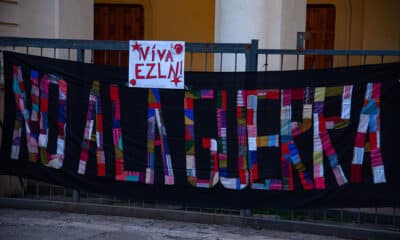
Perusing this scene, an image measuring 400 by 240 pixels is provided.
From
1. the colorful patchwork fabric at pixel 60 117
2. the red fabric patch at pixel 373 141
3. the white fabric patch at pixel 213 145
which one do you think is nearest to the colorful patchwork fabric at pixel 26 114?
the colorful patchwork fabric at pixel 60 117

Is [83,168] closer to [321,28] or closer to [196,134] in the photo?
[196,134]

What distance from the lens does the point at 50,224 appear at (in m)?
8.10

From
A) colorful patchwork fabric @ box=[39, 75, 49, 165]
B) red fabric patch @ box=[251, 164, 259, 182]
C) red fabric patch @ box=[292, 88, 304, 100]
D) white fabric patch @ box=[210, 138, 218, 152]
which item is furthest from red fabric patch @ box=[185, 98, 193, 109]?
colorful patchwork fabric @ box=[39, 75, 49, 165]

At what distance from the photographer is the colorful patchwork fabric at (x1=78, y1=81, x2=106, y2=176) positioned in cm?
836

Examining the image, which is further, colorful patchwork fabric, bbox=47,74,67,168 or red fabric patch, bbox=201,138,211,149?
colorful patchwork fabric, bbox=47,74,67,168

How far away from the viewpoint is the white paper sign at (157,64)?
800 centimetres

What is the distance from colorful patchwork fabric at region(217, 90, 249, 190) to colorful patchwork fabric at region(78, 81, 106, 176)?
1.52 m

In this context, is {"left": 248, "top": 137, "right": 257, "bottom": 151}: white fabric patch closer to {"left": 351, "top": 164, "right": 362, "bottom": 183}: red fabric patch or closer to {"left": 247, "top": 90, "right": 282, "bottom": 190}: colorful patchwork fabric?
{"left": 247, "top": 90, "right": 282, "bottom": 190}: colorful patchwork fabric

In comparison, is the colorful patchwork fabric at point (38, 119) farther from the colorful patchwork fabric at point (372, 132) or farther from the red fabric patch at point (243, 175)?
the colorful patchwork fabric at point (372, 132)

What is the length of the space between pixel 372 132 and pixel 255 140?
134 centimetres

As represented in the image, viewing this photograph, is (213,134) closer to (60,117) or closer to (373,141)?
(373,141)

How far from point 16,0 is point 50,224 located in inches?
137

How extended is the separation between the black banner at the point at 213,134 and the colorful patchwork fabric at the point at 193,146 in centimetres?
1

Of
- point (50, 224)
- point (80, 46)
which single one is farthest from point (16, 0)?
point (50, 224)
